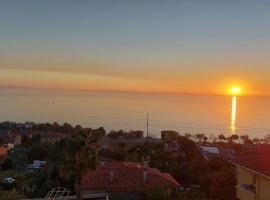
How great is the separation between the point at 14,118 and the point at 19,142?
45.6m

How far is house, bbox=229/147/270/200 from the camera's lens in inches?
394

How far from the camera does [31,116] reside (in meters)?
112

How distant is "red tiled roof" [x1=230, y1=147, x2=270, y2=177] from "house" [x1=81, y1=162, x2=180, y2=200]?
22.5ft

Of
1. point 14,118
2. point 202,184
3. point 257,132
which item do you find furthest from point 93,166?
point 14,118

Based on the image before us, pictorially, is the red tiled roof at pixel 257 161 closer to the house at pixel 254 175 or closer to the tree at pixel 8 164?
the house at pixel 254 175

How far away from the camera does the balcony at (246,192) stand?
10.8 metres

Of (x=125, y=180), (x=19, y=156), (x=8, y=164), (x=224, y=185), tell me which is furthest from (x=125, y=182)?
(x=19, y=156)

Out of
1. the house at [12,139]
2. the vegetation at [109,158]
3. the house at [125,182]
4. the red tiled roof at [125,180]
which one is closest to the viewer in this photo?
the vegetation at [109,158]

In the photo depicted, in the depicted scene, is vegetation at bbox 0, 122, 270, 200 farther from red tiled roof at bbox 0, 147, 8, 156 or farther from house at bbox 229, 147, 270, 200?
red tiled roof at bbox 0, 147, 8, 156

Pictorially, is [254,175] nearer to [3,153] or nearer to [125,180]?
[125,180]

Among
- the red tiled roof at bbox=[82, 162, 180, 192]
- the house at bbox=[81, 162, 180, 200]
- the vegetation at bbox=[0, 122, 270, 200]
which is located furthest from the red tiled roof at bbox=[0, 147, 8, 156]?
the house at bbox=[81, 162, 180, 200]

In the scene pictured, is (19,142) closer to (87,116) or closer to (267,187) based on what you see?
(87,116)

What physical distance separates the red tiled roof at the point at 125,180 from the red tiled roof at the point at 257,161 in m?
7.41

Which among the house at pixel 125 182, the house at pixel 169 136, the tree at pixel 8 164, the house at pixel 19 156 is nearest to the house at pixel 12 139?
the house at pixel 19 156
